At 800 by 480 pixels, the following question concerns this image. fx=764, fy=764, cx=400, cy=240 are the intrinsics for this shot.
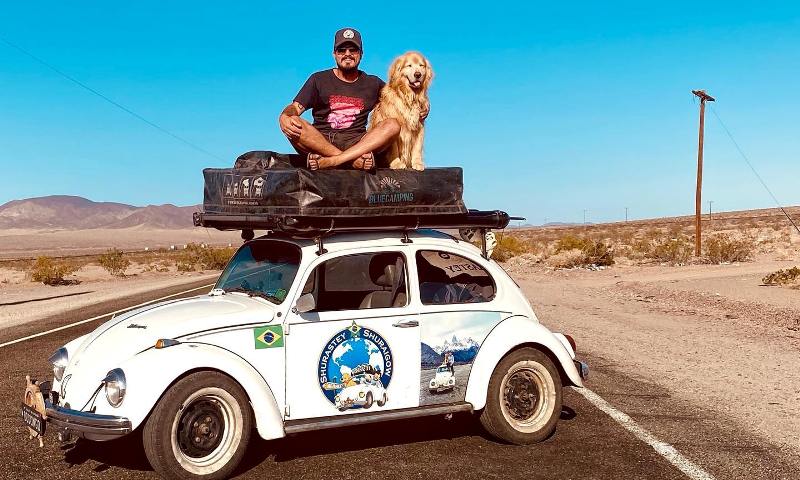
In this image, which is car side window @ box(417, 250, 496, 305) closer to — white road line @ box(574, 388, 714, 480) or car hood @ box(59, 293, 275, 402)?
car hood @ box(59, 293, 275, 402)

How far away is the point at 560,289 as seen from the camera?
24328 millimetres

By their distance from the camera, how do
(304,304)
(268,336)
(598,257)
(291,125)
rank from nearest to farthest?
(268,336) < (304,304) < (291,125) < (598,257)

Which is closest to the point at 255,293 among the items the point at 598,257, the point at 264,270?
the point at 264,270

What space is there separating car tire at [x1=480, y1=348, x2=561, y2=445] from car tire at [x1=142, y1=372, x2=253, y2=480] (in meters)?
2.08

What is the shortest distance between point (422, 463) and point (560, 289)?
1902cm

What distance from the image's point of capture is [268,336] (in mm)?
5652

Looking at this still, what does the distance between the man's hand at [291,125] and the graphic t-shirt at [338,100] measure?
1.60 feet

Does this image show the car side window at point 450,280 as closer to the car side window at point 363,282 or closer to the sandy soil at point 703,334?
the car side window at point 363,282

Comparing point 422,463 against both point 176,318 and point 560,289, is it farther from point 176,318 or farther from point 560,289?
point 560,289

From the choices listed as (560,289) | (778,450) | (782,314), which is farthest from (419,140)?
(560,289)

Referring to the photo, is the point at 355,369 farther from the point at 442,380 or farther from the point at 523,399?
the point at 523,399

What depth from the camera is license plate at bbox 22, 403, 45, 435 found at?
17.8 feet

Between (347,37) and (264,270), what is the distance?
2.33 metres

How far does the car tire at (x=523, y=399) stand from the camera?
252 inches
